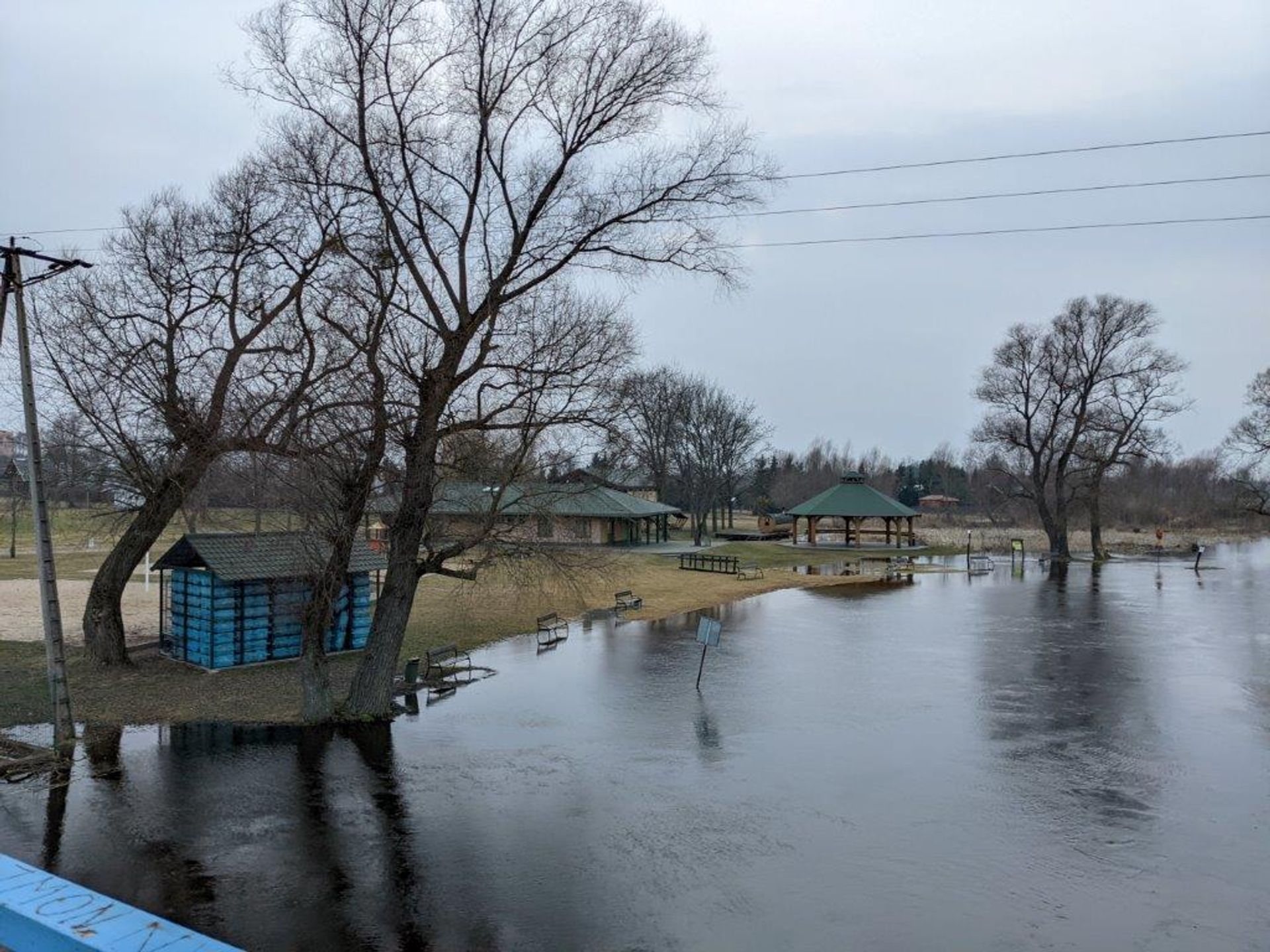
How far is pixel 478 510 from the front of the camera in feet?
54.1

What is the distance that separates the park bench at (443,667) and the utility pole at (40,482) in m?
6.43

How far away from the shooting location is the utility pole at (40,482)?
12539mm

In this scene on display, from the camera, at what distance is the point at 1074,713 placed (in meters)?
15.8

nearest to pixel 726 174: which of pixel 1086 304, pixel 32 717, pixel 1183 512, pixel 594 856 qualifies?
pixel 594 856

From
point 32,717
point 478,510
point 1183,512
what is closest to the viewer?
point 32,717

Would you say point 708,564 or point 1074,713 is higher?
point 708,564

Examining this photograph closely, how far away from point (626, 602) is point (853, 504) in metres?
29.3

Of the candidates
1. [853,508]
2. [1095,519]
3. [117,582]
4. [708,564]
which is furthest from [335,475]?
[1095,519]

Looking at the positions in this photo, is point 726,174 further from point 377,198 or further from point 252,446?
point 252,446

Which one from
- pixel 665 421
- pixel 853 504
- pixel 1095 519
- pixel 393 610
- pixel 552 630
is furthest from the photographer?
pixel 665 421

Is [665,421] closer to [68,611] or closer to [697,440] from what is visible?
[697,440]

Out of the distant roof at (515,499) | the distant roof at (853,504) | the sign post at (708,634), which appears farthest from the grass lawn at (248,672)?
the distant roof at (853,504)

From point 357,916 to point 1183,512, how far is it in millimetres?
105532

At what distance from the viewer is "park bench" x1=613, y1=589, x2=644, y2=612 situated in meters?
28.9
